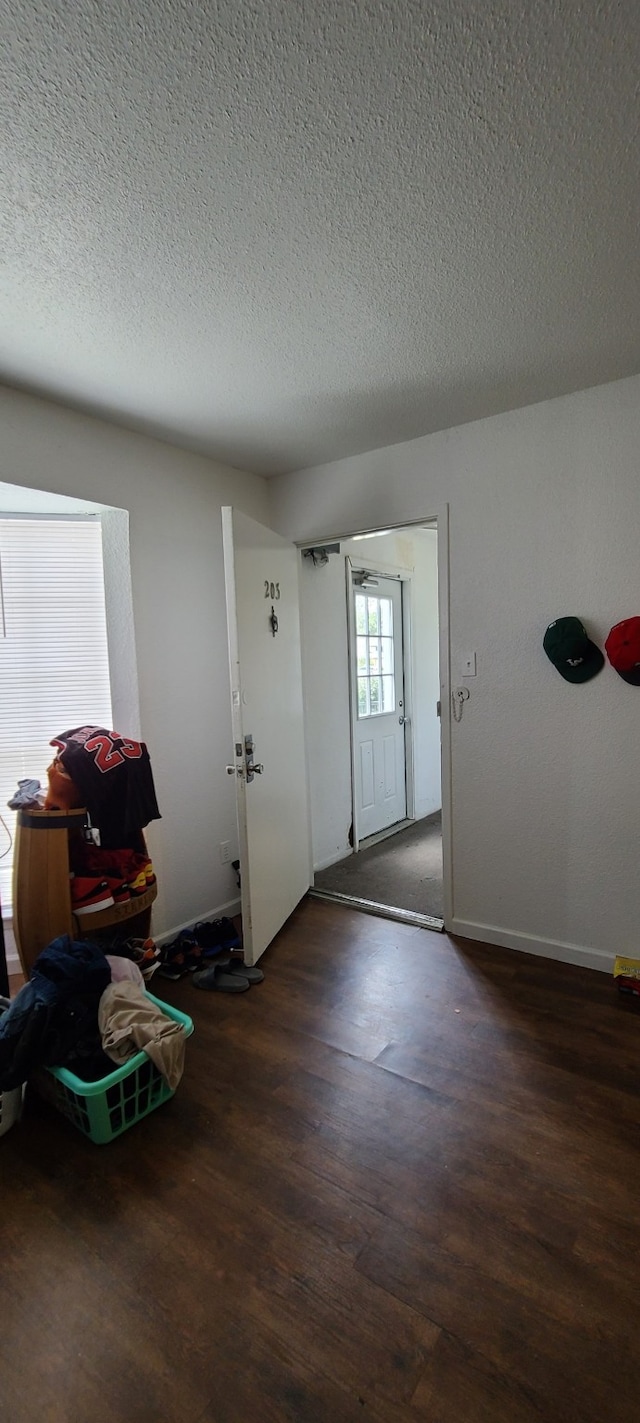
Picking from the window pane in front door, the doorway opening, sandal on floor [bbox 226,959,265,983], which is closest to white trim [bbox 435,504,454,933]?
the doorway opening

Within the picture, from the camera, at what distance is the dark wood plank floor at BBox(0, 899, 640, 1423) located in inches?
41.1

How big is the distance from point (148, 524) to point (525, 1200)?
9.10 feet

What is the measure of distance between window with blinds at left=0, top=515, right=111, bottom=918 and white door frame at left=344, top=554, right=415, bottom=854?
1.74 metres

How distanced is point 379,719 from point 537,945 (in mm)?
2070

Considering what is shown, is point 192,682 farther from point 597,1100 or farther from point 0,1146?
point 597,1100

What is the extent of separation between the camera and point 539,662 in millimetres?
2455

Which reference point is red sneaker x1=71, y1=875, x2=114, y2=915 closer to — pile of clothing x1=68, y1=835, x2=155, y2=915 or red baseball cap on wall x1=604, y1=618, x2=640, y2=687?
pile of clothing x1=68, y1=835, x2=155, y2=915

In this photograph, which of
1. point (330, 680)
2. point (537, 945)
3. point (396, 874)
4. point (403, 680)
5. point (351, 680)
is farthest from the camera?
point (403, 680)

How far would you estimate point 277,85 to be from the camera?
1.01 meters

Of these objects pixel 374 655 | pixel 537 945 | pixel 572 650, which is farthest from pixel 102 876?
pixel 374 655

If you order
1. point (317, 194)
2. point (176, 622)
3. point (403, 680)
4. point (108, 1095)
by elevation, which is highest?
point (317, 194)

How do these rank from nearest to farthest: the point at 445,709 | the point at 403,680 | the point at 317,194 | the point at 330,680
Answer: the point at 317,194 → the point at 445,709 → the point at 330,680 → the point at 403,680

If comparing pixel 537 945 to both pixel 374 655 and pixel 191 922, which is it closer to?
pixel 191 922

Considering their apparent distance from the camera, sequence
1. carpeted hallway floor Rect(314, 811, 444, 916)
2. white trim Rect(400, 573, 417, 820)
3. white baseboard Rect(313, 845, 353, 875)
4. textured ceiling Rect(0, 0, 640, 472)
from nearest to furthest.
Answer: textured ceiling Rect(0, 0, 640, 472) < carpeted hallway floor Rect(314, 811, 444, 916) < white baseboard Rect(313, 845, 353, 875) < white trim Rect(400, 573, 417, 820)
